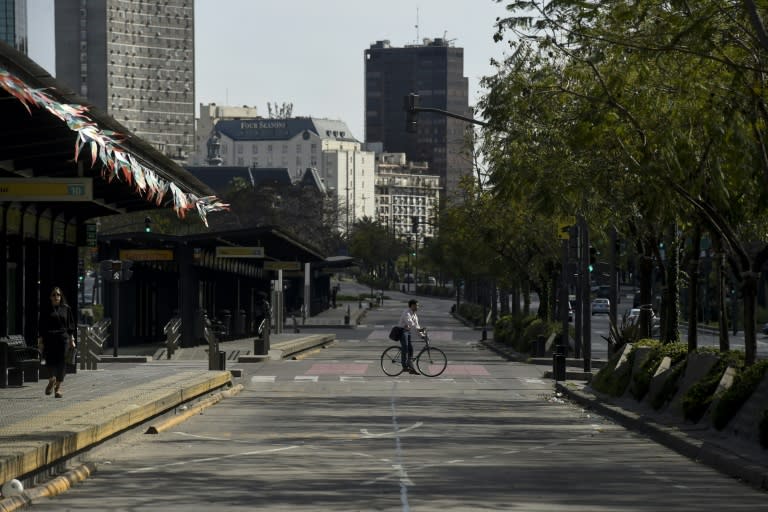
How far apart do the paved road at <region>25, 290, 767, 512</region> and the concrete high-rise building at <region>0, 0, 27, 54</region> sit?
421 feet

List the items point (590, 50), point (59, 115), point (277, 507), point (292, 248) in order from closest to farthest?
point (277, 507) < point (59, 115) < point (590, 50) < point (292, 248)

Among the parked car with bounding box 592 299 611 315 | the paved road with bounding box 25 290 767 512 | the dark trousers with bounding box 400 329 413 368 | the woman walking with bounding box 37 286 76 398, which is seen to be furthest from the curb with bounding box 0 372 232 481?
the parked car with bounding box 592 299 611 315

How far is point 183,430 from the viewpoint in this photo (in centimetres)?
2300

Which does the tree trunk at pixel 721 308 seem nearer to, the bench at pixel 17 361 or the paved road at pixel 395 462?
the paved road at pixel 395 462

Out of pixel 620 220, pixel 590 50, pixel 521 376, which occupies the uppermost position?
pixel 590 50

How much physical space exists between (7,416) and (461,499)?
864 centimetres

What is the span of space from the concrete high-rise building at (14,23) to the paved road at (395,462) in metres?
128

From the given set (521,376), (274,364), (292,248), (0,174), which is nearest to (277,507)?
(0,174)

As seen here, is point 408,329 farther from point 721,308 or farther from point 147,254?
point 147,254

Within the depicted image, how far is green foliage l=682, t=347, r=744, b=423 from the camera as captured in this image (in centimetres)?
2217

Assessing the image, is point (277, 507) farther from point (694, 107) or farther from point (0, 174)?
point (0, 174)

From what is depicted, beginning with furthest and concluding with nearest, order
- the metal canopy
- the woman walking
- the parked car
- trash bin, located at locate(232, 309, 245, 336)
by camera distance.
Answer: the parked car → trash bin, located at locate(232, 309, 245, 336) → the woman walking → the metal canopy

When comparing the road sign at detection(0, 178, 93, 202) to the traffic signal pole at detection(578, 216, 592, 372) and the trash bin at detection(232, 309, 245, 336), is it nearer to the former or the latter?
the traffic signal pole at detection(578, 216, 592, 372)

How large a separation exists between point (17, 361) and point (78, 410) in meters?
7.15
